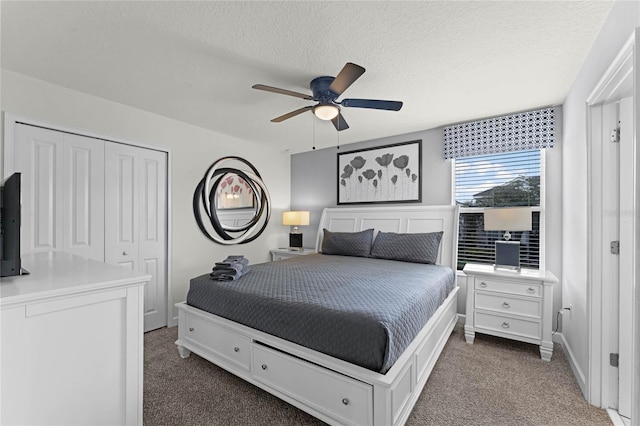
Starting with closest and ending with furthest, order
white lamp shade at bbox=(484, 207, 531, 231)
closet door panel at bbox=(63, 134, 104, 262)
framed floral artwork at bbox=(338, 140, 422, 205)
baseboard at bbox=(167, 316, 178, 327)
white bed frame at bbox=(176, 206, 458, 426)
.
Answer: white bed frame at bbox=(176, 206, 458, 426) → closet door panel at bbox=(63, 134, 104, 262) → white lamp shade at bbox=(484, 207, 531, 231) → baseboard at bbox=(167, 316, 178, 327) → framed floral artwork at bbox=(338, 140, 422, 205)

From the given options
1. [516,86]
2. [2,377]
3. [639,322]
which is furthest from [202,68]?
[639,322]

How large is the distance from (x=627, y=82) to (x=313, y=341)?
7.51 feet

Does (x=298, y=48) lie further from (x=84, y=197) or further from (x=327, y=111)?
(x=84, y=197)

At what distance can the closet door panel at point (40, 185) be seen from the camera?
2375 mm

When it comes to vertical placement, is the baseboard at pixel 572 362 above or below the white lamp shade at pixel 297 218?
below

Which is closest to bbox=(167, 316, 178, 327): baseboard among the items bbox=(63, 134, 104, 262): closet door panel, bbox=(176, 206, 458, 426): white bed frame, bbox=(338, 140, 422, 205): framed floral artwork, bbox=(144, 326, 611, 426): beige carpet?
bbox=(144, 326, 611, 426): beige carpet

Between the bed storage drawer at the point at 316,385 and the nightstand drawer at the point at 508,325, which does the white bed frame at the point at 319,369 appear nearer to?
the bed storage drawer at the point at 316,385

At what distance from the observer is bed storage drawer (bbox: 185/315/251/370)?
6.63 feet

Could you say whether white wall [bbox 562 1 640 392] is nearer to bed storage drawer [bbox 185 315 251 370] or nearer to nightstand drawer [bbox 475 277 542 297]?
nightstand drawer [bbox 475 277 542 297]

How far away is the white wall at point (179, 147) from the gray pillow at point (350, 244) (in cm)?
130

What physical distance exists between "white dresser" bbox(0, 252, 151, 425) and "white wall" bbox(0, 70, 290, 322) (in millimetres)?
2031

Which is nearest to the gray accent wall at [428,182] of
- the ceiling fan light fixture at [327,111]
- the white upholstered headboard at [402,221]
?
the white upholstered headboard at [402,221]

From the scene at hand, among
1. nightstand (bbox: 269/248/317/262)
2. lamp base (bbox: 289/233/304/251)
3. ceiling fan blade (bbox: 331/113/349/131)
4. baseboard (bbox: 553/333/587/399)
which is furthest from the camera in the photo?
lamp base (bbox: 289/233/304/251)

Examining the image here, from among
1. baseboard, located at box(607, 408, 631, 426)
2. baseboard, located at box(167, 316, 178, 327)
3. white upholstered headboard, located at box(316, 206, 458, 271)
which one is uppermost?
white upholstered headboard, located at box(316, 206, 458, 271)
